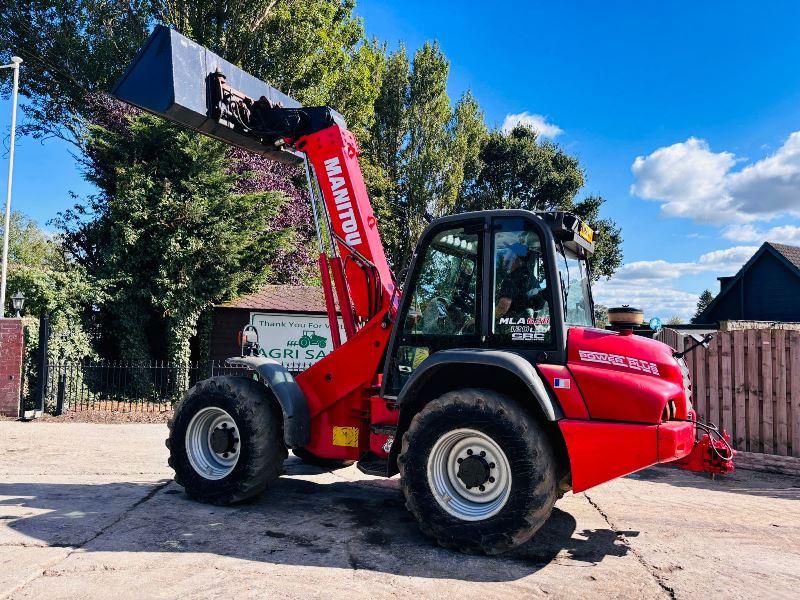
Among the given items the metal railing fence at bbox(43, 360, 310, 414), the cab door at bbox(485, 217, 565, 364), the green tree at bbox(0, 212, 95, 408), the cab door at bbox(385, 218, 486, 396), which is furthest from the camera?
the green tree at bbox(0, 212, 95, 408)

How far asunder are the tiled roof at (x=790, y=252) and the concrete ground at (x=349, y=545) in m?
21.1

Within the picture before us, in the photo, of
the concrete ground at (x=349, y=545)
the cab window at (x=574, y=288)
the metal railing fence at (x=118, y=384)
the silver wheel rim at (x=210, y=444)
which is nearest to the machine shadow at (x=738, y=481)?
the concrete ground at (x=349, y=545)

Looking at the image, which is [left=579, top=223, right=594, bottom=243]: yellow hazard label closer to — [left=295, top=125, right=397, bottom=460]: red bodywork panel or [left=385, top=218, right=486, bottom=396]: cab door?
[left=385, top=218, right=486, bottom=396]: cab door

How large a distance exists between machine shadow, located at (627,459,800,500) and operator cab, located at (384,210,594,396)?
339cm

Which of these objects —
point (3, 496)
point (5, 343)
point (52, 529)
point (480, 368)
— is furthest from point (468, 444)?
point (5, 343)

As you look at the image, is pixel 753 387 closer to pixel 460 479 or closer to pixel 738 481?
pixel 738 481

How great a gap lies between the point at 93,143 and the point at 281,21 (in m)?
7.77

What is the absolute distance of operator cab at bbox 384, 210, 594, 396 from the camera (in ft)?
15.0

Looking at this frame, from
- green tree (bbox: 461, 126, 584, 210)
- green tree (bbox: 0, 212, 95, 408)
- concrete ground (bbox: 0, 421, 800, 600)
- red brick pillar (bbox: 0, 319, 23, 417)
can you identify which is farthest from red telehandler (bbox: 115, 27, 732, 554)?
green tree (bbox: 461, 126, 584, 210)

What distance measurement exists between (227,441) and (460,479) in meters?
2.34

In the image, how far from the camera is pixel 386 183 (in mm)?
25031

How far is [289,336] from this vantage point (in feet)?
56.2

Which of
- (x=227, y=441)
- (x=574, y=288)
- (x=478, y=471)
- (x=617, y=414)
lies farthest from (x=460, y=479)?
(x=227, y=441)

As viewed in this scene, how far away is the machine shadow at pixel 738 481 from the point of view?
6894mm
